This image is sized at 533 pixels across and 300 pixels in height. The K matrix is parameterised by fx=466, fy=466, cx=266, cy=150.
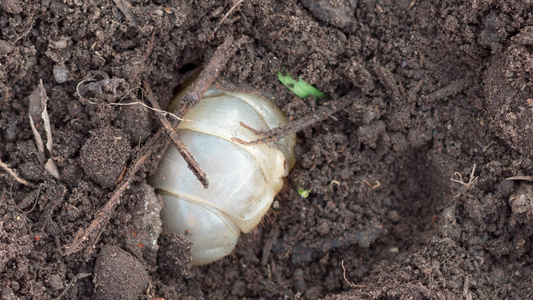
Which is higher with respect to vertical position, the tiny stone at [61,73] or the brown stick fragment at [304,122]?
the tiny stone at [61,73]

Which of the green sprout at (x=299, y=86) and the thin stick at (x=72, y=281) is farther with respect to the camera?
the green sprout at (x=299, y=86)

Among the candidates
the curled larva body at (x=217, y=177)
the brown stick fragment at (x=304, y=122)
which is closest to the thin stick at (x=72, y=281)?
the curled larva body at (x=217, y=177)

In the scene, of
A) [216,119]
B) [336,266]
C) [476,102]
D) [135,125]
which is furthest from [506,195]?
[135,125]

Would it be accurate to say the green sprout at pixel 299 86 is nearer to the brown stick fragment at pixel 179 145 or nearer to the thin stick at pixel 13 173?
the brown stick fragment at pixel 179 145

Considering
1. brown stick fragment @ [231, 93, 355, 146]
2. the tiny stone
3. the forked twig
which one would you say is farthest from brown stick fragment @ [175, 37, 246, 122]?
the tiny stone

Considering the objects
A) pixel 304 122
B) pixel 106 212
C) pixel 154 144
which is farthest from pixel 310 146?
pixel 106 212

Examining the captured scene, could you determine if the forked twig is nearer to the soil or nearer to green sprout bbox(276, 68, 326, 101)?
the soil

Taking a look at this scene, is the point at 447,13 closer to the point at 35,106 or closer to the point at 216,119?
the point at 216,119
